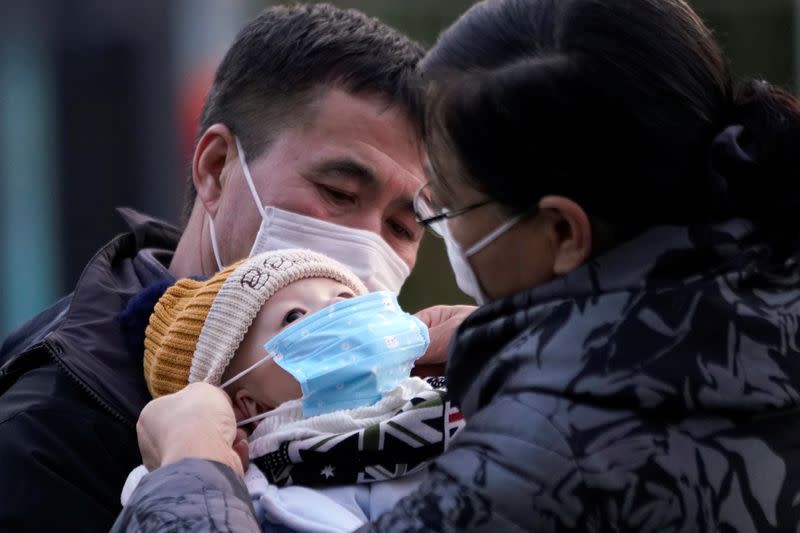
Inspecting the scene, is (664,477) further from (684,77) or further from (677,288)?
(684,77)

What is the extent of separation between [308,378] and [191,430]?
15.8 inches

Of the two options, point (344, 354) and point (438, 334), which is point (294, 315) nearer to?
point (344, 354)

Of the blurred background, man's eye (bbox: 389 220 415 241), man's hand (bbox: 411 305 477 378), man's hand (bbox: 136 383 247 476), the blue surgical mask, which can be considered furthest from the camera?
the blurred background

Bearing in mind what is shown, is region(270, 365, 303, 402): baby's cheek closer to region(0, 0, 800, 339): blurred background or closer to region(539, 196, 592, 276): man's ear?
region(539, 196, 592, 276): man's ear

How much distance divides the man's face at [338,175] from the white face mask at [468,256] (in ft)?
4.06

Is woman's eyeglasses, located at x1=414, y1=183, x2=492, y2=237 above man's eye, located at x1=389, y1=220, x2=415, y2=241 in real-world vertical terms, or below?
above

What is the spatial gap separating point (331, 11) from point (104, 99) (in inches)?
288

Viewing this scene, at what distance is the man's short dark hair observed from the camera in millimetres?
3412

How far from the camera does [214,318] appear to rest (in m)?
2.63

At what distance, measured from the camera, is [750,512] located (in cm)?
169

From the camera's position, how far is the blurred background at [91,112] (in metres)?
10.3

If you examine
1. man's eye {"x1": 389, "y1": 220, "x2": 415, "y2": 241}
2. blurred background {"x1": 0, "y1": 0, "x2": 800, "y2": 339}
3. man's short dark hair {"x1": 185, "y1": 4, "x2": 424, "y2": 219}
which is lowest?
blurred background {"x1": 0, "y1": 0, "x2": 800, "y2": 339}

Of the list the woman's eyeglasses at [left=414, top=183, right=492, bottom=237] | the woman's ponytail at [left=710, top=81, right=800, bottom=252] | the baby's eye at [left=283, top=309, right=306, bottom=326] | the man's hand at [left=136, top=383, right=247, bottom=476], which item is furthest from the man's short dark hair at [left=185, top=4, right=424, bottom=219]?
the woman's ponytail at [left=710, top=81, right=800, bottom=252]

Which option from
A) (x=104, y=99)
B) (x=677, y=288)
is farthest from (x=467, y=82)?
(x=104, y=99)
